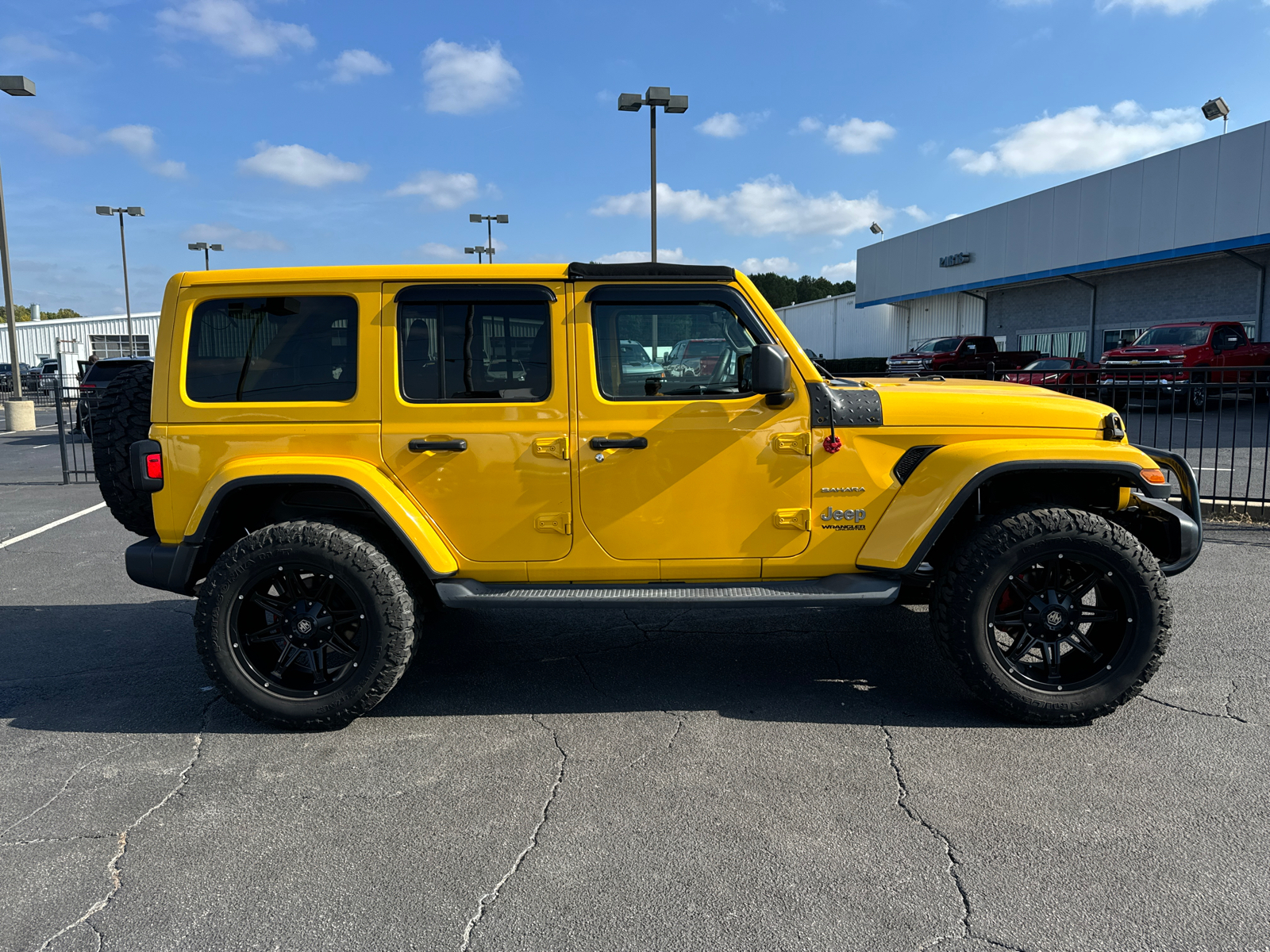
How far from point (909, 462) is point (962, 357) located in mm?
23358

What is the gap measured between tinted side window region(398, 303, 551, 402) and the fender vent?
1623 millimetres

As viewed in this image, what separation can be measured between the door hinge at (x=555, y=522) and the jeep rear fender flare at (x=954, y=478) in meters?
1.30

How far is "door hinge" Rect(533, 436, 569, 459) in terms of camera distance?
3750 mm

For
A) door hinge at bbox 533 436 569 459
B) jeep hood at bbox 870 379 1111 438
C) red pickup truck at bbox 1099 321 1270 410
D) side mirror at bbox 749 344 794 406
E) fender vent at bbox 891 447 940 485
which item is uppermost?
red pickup truck at bbox 1099 321 1270 410

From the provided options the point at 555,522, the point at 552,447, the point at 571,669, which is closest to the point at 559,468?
the point at 552,447

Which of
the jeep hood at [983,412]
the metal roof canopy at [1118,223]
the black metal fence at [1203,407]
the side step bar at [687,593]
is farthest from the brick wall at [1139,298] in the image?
the side step bar at [687,593]

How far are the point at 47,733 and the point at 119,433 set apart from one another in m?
1.35

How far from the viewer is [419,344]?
3834 millimetres

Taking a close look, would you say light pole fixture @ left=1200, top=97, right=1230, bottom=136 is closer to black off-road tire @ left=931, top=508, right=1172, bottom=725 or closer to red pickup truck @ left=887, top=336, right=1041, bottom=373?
red pickup truck @ left=887, top=336, right=1041, bottom=373

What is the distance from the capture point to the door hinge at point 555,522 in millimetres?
3801

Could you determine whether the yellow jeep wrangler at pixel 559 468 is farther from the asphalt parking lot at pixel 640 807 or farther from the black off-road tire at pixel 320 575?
the asphalt parking lot at pixel 640 807

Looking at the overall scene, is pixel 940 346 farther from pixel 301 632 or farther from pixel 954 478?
pixel 301 632

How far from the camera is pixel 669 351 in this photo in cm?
382

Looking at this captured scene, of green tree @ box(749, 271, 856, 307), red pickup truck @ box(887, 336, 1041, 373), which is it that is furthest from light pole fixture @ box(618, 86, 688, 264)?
green tree @ box(749, 271, 856, 307)
